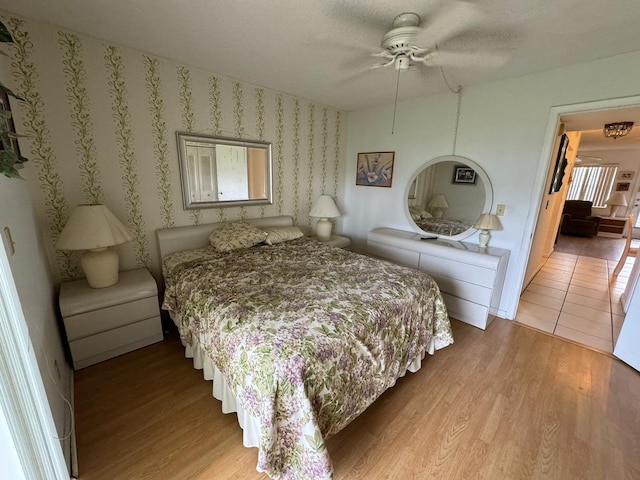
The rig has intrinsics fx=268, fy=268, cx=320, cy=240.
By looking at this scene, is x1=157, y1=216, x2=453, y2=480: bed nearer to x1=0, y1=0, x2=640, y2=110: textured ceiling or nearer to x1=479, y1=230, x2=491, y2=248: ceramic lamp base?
x1=479, y1=230, x2=491, y2=248: ceramic lamp base

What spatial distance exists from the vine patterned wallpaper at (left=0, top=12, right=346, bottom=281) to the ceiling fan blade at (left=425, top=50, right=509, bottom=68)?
176 cm

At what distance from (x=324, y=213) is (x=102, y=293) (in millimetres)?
2348

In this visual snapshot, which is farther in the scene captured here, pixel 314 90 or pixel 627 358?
pixel 314 90

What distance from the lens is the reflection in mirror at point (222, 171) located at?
8.51 feet

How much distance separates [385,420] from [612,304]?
3.44m

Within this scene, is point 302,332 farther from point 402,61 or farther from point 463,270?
point 463,270

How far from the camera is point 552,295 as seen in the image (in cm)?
338

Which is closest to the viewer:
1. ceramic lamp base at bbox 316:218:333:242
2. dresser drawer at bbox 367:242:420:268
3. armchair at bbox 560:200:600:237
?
dresser drawer at bbox 367:242:420:268

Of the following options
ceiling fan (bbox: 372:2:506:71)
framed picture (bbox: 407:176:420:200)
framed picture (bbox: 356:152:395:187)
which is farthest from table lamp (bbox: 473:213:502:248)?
ceiling fan (bbox: 372:2:506:71)

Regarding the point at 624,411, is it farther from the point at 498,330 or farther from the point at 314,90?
the point at 314,90

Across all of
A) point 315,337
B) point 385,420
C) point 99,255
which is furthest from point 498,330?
point 99,255

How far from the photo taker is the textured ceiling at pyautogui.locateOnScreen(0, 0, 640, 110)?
1517 mm

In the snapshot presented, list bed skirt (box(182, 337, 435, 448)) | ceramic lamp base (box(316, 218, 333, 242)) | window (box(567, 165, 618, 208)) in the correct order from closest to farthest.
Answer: bed skirt (box(182, 337, 435, 448))
ceramic lamp base (box(316, 218, 333, 242))
window (box(567, 165, 618, 208))

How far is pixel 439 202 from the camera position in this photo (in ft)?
10.6
